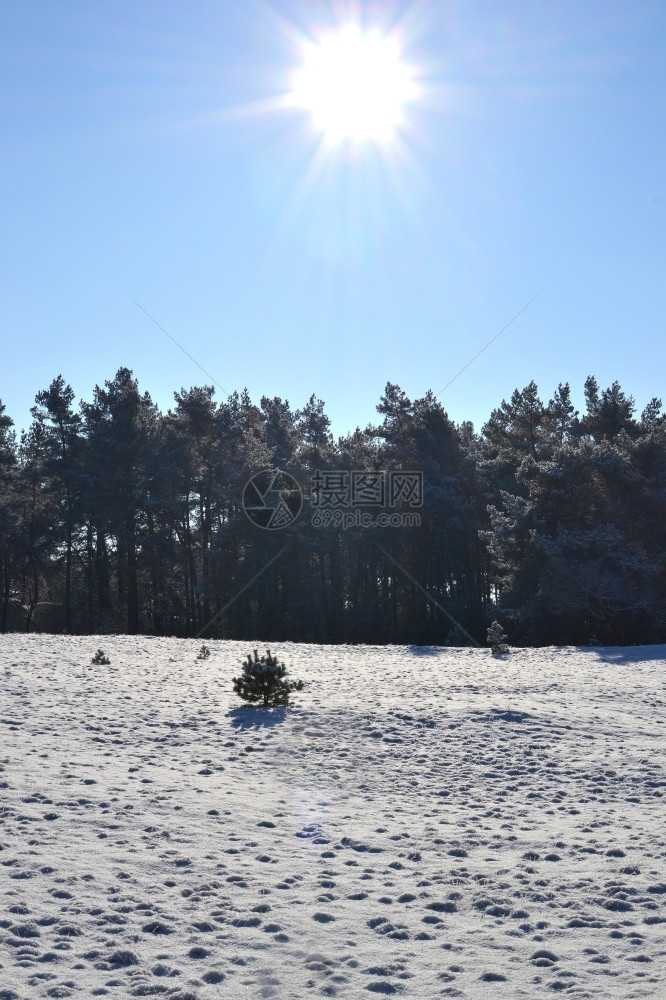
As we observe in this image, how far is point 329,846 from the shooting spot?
23.3 ft

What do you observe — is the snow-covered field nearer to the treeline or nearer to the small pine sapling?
the small pine sapling

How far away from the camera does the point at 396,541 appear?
153 feet

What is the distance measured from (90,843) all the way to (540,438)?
136 feet

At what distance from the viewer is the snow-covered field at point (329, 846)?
4.66 metres

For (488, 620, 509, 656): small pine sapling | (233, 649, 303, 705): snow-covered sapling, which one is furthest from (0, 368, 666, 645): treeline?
(233, 649, 303, 705): snow-covered sapling

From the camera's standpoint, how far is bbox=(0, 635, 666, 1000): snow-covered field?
4664 millimetres

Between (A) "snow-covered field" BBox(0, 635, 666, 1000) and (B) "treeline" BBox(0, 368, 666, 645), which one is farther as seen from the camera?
(B) "treeline" BBox(0, 368, 666, 645)

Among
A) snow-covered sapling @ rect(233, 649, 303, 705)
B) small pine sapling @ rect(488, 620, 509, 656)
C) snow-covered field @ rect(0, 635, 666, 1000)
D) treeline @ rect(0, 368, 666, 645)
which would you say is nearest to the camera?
snow-covered field @ rect(0, 635, 666, 1000)

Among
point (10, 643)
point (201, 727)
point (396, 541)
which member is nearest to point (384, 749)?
point (201, 727)

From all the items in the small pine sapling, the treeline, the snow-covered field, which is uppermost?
the treeline

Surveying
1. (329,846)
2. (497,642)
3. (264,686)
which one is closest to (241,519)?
(497,642)

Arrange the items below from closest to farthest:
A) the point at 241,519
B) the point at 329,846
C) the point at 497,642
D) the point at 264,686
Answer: the point at 329,846 < the point at 264,686 < the point at 497,642 < the point at 241,519

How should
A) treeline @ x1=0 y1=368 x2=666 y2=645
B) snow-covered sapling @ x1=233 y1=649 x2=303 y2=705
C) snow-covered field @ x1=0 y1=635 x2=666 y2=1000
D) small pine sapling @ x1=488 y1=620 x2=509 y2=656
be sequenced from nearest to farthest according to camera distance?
snow-covered field @ x1=0 y1=635 x2=666 y2=1000, snow-covered sapling @ x1=233 y1=649 x2=303 y2=705, small pine sapling @ x1=488 y1=620 x2=509 y2=656, treeline @ x1=0 y1=368 x2=666 y2=645

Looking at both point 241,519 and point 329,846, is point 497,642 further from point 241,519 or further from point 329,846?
point 241,519
